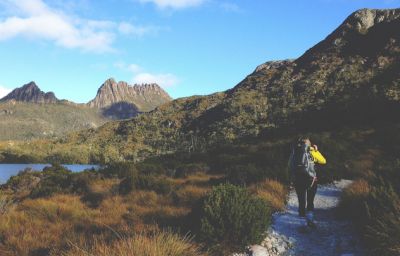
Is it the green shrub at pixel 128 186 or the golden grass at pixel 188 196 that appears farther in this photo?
the green shrub at pixel 128 186

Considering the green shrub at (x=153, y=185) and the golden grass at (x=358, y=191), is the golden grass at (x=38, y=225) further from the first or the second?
the golden grass at (x=358, y=191)

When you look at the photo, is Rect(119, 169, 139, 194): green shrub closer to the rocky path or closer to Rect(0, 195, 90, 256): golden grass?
Rect(0, 195, 90, 256): golden grass

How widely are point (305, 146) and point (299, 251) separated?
2.49 metres

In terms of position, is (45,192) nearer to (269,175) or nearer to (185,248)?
(269,175)

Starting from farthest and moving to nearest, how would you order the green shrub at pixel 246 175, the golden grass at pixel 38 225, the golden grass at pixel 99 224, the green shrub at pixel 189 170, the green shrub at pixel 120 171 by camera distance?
the green shrub at pixel 189 170
the green shrub at pixel 120 171
the green shrub at pixel 246 175
the golden grass at pixel 38 225
the golden grass at pixel 99 224

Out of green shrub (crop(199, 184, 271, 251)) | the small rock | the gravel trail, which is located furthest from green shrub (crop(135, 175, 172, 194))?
the small rock

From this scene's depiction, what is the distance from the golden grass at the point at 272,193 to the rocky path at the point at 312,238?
39 cm

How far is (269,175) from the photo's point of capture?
52.4 feet

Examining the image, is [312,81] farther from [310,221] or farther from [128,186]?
[310,221]

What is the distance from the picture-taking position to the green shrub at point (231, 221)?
7.05 metres

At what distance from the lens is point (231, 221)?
7.21 m

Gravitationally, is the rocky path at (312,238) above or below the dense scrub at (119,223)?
below

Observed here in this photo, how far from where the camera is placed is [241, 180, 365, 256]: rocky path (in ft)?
24.1

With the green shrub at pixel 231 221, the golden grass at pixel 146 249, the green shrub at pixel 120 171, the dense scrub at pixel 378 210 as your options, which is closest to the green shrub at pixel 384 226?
the dense scrub at pixel 378 210
